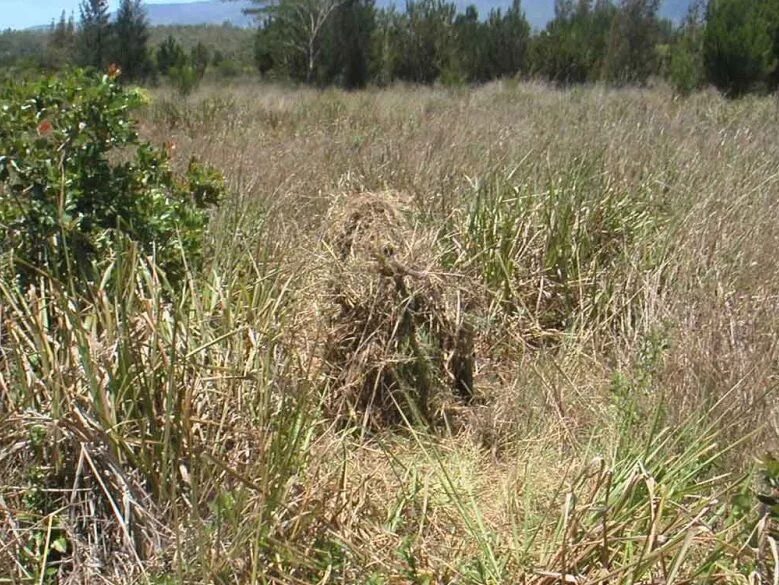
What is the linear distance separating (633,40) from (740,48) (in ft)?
19.3

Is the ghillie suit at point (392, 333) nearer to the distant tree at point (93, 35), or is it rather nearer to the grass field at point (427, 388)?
the grass field at point (427, 388)

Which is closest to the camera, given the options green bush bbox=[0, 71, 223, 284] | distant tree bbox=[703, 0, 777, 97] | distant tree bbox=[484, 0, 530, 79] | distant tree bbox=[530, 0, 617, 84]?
green bush bbox=[0, 71, 223, 284]

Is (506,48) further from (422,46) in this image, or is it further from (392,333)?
(392,333)

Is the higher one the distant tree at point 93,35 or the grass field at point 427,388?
the distant tree at point 93,35

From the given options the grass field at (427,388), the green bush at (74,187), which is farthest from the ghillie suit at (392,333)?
the green bush at (74,187)

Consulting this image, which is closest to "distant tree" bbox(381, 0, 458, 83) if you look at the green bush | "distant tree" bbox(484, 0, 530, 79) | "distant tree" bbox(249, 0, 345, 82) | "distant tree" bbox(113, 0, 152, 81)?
"distant tree" bbox(484, 0, 530, 79)

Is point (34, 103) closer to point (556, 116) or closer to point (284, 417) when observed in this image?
point (284, 417)

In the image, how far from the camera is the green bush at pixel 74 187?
8.66ft

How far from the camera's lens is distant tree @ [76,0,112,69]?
67.9 feet

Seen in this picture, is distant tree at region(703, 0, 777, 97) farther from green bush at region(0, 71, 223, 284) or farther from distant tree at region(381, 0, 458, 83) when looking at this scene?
green bush at region(0, 71, 223, 284)

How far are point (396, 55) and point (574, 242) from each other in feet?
59.7

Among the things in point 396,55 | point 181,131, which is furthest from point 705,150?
point 396,55

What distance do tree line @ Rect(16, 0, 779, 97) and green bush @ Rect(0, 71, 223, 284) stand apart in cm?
1532

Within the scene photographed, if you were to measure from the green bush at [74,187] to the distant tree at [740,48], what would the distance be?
11.8 meters
